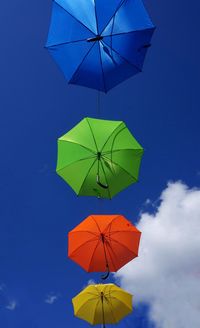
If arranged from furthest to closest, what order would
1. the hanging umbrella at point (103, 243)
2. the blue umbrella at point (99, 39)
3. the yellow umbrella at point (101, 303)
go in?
1. the yellow umbrella at point (101, 303)
2. the hanging umbrella at point (103, 243)
3. the blue umbrella at point (99, 39)

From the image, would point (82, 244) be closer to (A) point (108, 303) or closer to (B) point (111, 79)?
(A) point (108, 303)

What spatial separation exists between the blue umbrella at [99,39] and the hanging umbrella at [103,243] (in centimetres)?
506

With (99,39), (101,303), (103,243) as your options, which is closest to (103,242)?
(103,243)

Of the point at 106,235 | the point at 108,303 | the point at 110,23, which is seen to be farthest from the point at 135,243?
the point at 110,23

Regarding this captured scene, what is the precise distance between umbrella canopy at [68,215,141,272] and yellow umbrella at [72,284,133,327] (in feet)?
7.70

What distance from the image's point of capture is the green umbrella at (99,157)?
11.8 m

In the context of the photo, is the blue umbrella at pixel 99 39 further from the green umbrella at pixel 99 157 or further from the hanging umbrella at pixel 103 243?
the hanging umbrella at pixel 103 243

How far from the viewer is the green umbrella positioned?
1184 centimetres

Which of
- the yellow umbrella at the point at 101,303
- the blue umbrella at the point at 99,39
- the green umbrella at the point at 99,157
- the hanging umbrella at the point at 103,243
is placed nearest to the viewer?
the blue umbrella at the point at 99,39

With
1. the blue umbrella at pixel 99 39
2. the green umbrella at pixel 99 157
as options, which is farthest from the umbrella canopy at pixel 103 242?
the blue umbrella at pixel 99 39

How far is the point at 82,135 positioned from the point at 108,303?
26.0 feet

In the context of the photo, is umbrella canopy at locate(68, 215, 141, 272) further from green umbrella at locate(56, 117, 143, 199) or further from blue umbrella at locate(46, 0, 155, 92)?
blue umbrella at locate(46, 0, 155, 92)

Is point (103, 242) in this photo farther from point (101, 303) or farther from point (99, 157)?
point (99, 157)

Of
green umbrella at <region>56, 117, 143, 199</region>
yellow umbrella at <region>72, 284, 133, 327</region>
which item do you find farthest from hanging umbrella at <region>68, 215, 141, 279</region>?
yellow umbrella at <region>72, 284, 133, 327</region>
